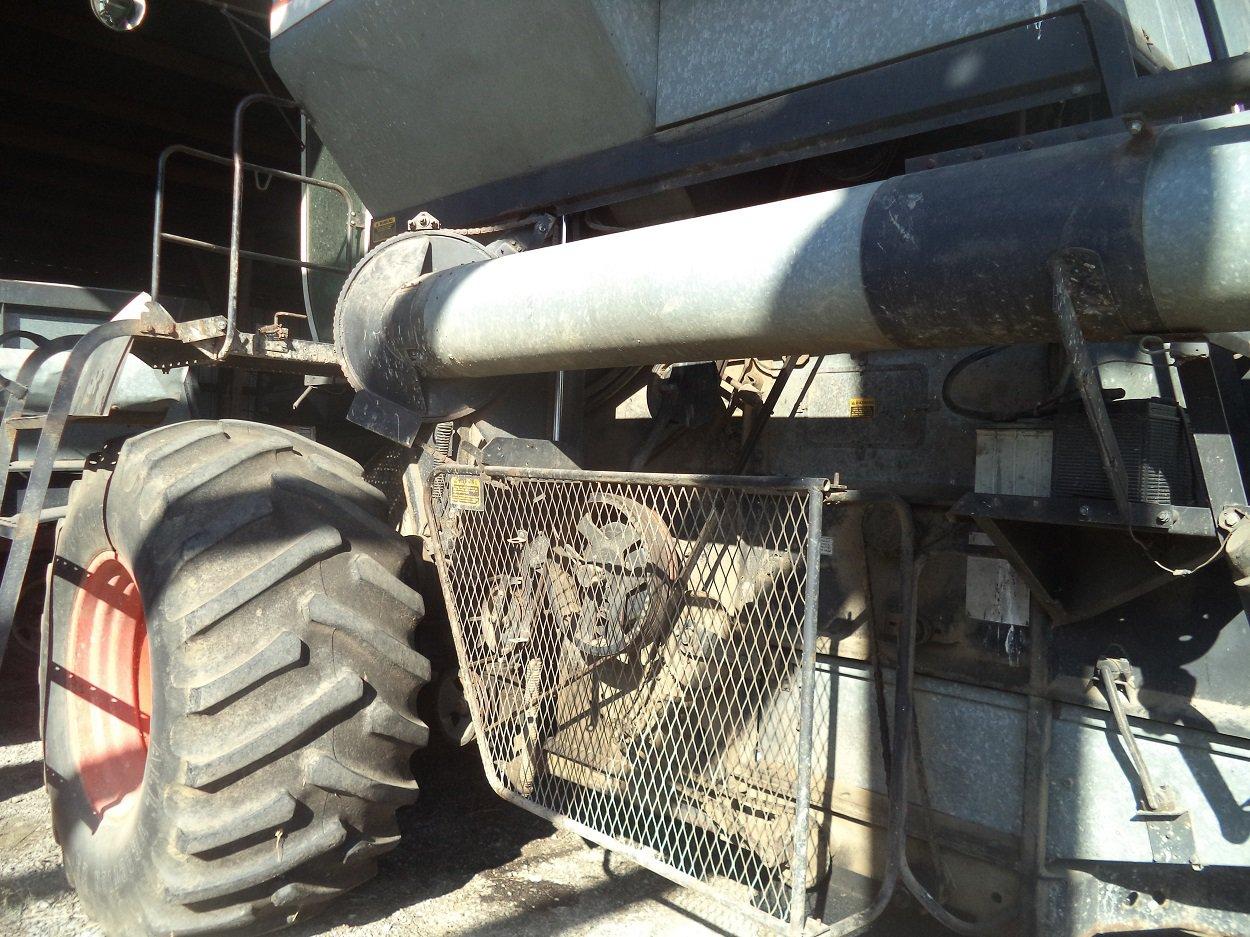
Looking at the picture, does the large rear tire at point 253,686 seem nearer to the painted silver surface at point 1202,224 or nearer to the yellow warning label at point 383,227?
the yellow warning label at point 383,227

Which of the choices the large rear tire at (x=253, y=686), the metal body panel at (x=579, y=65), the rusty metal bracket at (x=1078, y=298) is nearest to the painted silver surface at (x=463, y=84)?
the metal body panel at (x=579, y=65)

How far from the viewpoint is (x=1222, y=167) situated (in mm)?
1465

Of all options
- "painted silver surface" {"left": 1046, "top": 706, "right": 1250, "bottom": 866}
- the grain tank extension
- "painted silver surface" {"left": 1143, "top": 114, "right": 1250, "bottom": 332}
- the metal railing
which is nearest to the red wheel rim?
the metal railing

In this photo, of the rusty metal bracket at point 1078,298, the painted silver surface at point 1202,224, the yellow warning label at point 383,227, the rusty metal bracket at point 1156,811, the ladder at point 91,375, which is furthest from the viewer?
the yellow warning label at point 383,227

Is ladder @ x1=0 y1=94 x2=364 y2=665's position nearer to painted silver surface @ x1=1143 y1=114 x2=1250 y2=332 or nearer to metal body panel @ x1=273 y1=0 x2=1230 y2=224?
metal body panel @ x1=273 y1=0 x2=1230 y2=224

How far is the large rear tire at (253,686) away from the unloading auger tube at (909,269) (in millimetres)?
634

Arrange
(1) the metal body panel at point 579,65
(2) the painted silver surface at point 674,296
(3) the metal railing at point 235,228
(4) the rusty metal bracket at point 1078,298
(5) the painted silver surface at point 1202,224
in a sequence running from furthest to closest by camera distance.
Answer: (3) the metal railing at point 235,228, (1) the metal body panel at point 579,65, (2) the painted silver surface at point 674,296, (4) the rusty metal bracket at point 1078,298, (5) the painted silver surface at point 1202,224

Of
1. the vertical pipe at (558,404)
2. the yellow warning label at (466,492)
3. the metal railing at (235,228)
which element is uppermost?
the metal railing at (235,228)

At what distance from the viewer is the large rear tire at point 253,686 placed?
226 centimetres

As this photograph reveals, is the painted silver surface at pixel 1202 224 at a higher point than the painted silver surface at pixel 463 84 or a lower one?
lower

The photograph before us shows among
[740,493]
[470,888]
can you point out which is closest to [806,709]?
[740,493]

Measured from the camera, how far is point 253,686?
2.26 metres

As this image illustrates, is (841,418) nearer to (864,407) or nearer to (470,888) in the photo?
(864,407)

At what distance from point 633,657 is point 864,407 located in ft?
3.16
